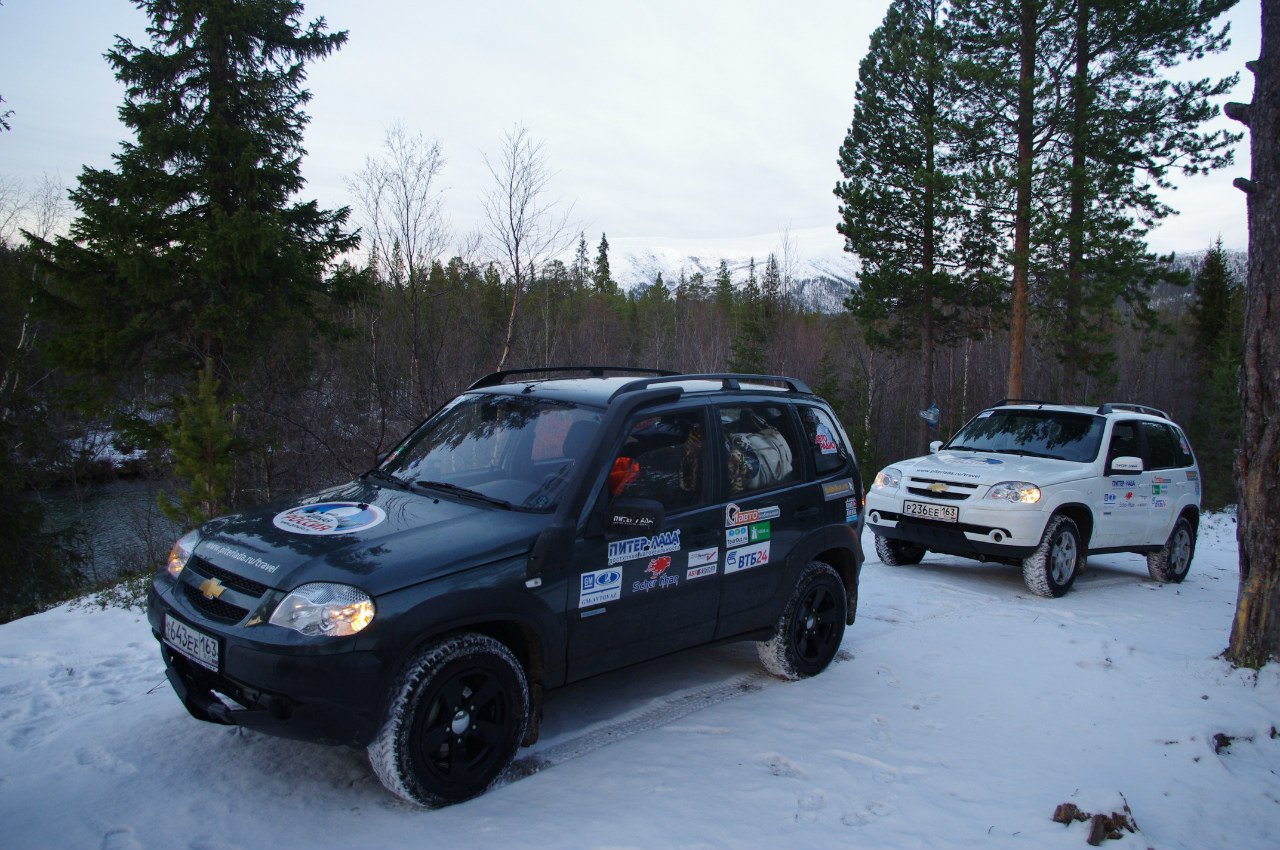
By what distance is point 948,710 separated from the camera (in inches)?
188

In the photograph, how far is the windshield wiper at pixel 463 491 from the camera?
159 inches

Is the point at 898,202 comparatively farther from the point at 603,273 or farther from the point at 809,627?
the point at 603,273

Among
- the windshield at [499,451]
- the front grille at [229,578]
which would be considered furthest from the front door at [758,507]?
the front grille at [229,578]

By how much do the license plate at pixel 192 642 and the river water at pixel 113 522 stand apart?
14.0 m

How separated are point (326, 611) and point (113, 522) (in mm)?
26479

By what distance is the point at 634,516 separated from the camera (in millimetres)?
3906

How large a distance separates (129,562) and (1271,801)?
19.8m

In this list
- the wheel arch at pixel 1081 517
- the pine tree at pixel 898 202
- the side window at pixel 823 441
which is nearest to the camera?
the side window at pixel 823 441

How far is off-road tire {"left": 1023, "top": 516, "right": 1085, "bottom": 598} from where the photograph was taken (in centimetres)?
781

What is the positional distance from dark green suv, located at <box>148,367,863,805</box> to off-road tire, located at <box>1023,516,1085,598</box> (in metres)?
3.23

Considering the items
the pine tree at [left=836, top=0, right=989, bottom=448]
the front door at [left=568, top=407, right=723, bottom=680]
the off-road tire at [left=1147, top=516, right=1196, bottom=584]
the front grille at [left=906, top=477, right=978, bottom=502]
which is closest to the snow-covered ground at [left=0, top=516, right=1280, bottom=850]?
the front door at [left=568, top=407, right=723, bottom=680]

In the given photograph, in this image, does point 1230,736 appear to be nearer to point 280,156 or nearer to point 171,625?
point 171,625

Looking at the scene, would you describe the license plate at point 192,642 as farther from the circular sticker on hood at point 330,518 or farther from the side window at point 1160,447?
the side window at point 1160,447

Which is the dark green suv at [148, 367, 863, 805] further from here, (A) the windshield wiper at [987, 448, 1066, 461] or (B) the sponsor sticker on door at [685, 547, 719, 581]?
(A) the windshield wiper at [987, 448, 1066, 461]
